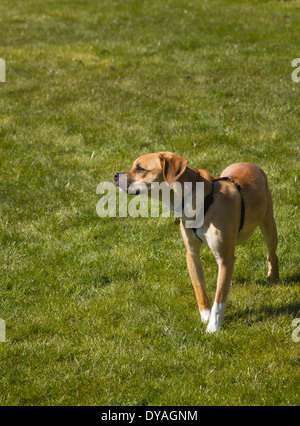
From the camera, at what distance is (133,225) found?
7.64 meters

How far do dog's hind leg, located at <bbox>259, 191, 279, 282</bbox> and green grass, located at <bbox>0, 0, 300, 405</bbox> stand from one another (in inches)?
6.4

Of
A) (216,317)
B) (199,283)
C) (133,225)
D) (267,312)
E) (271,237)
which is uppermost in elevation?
(271,237)

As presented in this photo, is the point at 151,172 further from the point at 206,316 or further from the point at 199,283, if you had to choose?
the point at 206,316

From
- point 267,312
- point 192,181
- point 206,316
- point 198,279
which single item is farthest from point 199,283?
point 192,181

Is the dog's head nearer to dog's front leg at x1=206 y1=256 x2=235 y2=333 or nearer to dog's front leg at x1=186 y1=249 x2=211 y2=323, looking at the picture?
dog's front leg at x1=186 y1=249 x2=211 y2=323

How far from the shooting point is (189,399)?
4527mm

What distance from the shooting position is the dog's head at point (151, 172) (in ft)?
16.6

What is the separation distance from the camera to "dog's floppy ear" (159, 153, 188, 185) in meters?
5.04

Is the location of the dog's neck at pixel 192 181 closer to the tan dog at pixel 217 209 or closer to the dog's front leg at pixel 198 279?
the tan dog at pixel 217 209

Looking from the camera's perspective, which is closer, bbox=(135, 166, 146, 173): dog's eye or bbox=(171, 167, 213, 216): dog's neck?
bbox=(171, 167, 213, 216): dog's neck

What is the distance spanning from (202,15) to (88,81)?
25.3 feet

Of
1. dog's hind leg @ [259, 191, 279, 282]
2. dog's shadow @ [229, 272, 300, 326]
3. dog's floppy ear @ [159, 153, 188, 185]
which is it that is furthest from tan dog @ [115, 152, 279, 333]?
dog's shadow @ [229, 272, 300, 326]

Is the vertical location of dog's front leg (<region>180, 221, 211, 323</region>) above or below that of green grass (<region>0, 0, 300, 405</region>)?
above

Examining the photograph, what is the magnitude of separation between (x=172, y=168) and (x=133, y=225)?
2.67 metres
